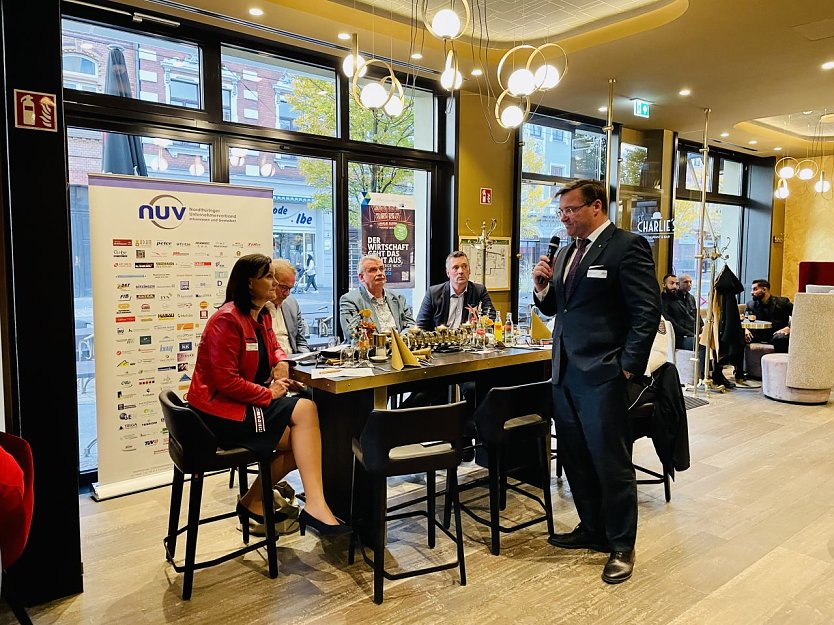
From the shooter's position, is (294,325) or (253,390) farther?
(294,325)

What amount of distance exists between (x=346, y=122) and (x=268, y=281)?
8.62ft

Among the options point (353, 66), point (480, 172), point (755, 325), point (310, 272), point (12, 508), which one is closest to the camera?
point (12, 508)

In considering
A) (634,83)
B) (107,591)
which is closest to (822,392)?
(634,83)

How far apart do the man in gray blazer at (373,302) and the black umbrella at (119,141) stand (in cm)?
159

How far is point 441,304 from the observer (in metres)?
4.68

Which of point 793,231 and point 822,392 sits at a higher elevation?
point 793,231

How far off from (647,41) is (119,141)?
378 cm

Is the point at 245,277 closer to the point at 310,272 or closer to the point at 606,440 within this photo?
the point at 606,440

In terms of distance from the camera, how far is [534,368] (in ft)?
12.9

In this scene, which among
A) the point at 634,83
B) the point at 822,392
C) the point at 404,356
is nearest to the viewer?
the point at 404,356

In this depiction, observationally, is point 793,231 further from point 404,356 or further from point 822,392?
point 404,356

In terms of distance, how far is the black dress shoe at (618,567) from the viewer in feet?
9.30

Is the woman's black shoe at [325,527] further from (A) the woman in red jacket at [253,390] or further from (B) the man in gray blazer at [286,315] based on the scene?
(B) the man in gray blazer at [286,315]

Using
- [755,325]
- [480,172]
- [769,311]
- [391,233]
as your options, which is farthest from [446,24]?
[769,311]
